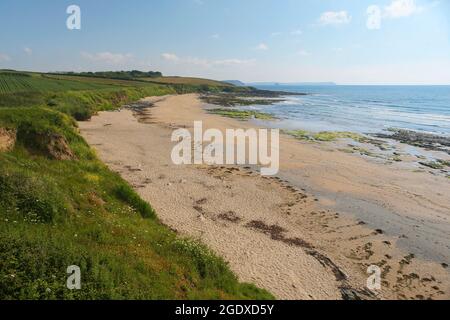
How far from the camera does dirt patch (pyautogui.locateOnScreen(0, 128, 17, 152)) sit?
57.6 feet

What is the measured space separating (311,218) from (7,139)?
55.0 ft

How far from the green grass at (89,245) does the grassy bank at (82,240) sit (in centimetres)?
3

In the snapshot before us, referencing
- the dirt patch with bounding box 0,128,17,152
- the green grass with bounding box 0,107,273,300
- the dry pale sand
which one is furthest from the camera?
the dirt patch with bounding box 0,128,17,152

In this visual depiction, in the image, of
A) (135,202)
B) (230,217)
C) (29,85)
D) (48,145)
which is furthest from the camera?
(29,85)

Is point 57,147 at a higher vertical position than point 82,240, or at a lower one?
higher

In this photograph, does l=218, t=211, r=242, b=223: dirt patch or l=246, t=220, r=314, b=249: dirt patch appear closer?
l=246, t=220, r=314, b=249: dirt patch

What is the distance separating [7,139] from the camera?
59.2 feet

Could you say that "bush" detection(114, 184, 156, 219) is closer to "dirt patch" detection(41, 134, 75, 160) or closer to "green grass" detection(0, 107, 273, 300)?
"green grass" detection(0, 107, 273, 300)

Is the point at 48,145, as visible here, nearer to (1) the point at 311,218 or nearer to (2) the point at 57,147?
(2) the point at 57,147

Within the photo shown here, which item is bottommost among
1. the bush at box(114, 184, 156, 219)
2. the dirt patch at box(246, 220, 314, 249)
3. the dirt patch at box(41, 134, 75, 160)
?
the dirt patch at box(246, 220, 314, 249)

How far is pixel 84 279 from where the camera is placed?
9492 mm

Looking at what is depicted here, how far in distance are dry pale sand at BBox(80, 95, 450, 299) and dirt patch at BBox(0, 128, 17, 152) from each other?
7147 millimetres

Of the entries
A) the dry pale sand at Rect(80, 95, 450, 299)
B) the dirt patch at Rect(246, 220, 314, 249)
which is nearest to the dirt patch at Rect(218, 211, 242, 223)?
the dry pale sand at Rect(80, 95, 450, 299)

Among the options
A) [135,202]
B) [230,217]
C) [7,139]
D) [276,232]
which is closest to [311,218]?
[276,232]
